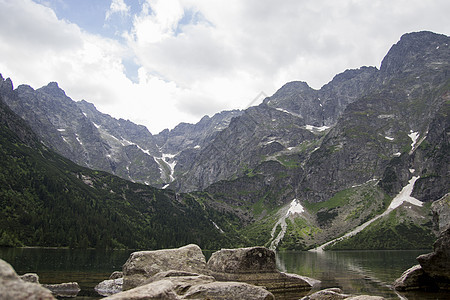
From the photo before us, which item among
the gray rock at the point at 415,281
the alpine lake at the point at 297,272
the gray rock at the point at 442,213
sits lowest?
the alpine lake at the point at 297,272

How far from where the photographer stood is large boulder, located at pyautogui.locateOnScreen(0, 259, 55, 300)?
24.3 ft

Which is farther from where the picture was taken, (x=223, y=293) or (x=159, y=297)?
(x=223, y=293)

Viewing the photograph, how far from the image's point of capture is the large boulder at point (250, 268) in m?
32.7

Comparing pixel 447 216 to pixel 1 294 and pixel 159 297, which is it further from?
pixel 1 294

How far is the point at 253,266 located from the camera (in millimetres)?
33656

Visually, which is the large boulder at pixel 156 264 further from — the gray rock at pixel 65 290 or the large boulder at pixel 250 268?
the gray rock at pixel 65 290

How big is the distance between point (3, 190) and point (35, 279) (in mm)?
171463

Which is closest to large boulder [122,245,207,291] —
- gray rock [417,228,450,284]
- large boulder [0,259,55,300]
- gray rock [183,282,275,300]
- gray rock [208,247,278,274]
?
gray rock [208,247,278,274]

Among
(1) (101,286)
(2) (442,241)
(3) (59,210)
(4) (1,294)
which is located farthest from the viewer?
(3) (59,210)

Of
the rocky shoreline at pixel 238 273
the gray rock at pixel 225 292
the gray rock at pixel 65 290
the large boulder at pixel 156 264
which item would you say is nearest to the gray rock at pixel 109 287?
the rocky shoreline at pixel 238 273

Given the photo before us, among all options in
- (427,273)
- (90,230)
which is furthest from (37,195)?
(427,273)

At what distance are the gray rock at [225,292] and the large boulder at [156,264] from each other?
11.9 metres

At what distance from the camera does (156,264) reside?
33.1 m

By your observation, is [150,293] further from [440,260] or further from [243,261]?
[440,260]
